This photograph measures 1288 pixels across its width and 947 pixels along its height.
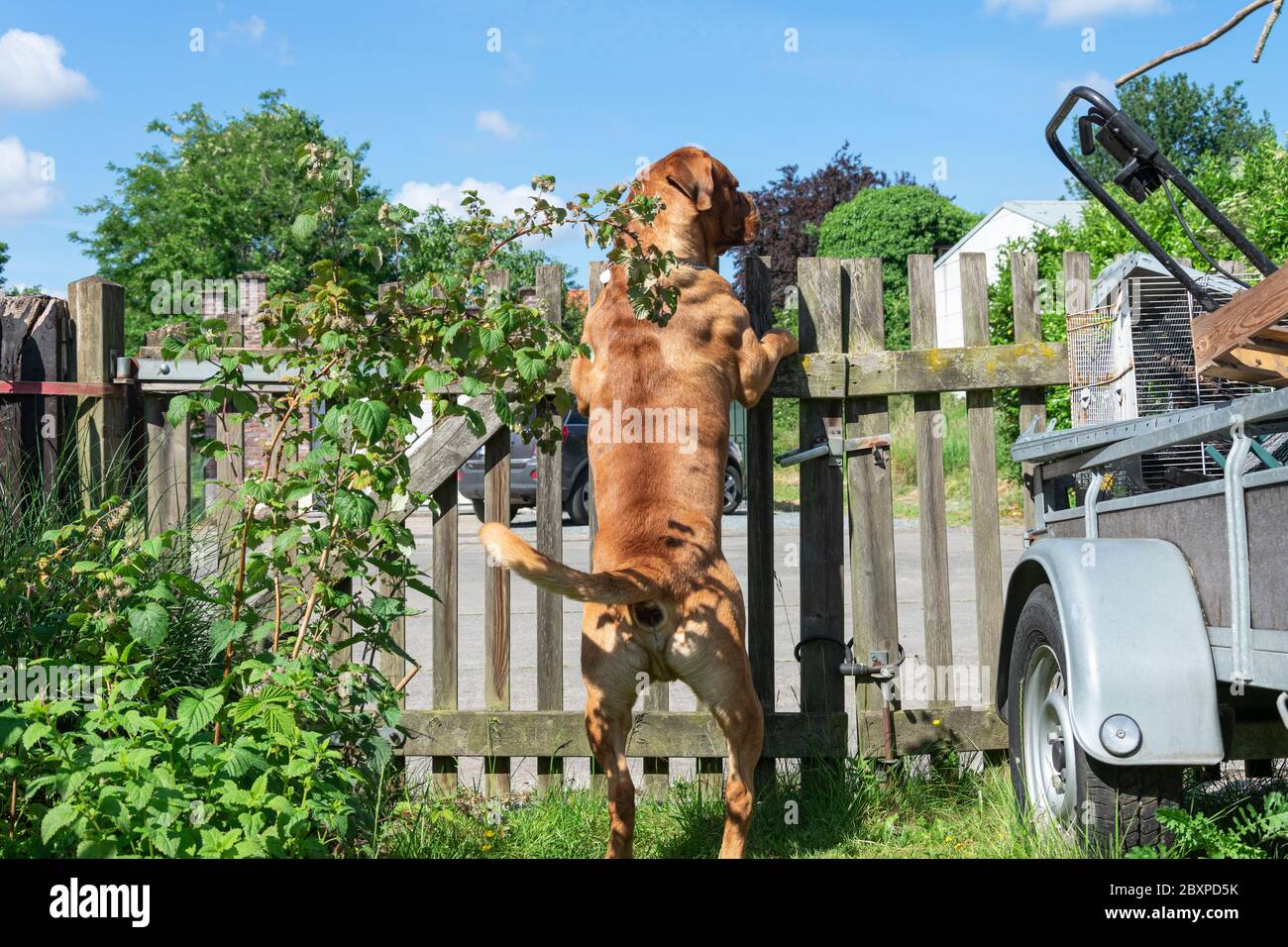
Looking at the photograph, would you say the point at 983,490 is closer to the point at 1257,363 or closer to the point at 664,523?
the point at 664,523

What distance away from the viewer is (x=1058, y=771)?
345 centimetres

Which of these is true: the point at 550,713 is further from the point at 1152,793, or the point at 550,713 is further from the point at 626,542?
the point at 1152,793

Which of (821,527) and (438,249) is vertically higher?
(438,249)

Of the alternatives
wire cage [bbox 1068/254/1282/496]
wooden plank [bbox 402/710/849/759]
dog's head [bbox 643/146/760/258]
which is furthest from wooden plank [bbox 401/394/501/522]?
wire cage [bbox 1068/254/1282/496]

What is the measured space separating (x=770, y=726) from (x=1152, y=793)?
1.72 meters

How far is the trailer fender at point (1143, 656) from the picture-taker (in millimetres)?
2803

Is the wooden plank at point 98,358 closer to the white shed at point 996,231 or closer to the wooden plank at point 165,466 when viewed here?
the wooden plank at point 165,466

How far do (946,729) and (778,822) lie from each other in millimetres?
861

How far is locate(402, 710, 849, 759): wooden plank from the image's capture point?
4461 millimetres

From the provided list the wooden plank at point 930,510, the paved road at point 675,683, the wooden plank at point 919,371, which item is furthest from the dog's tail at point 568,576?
the wooden plank at point 930,510

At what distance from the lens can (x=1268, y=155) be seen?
533 inches

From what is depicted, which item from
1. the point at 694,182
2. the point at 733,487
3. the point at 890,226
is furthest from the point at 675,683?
the point at 890,226

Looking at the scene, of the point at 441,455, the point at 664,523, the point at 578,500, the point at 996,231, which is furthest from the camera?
the point at 996,231

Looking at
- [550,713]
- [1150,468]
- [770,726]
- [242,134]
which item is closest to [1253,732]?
[1150,468]
